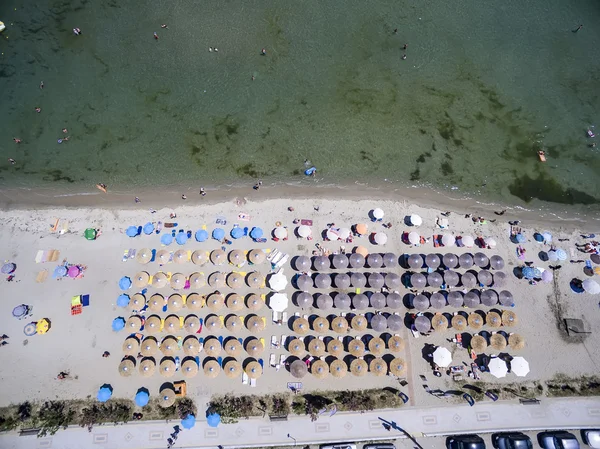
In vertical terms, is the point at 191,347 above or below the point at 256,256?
below

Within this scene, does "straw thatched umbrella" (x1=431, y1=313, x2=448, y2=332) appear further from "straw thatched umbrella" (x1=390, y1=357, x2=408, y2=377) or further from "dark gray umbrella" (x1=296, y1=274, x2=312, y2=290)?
"dark gray umbrella" (x1=296, y1=274, x2=312, y2=290)

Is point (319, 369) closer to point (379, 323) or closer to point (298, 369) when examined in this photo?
point (298, 369)

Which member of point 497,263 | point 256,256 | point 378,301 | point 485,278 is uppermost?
point 256,256

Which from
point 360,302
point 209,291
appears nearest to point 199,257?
point 209,291

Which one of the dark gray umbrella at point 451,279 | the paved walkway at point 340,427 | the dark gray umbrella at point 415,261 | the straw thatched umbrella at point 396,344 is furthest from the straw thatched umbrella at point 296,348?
the dark gray umbrella at point 451,279

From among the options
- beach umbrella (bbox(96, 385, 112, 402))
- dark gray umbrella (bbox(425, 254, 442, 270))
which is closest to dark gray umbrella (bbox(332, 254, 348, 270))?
dark gray umbrella (bbox(425, 254, 442, 270))

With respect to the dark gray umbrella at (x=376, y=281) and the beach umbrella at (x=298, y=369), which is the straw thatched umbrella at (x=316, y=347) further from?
the dark gray umbrella at (x=376, y=281)
